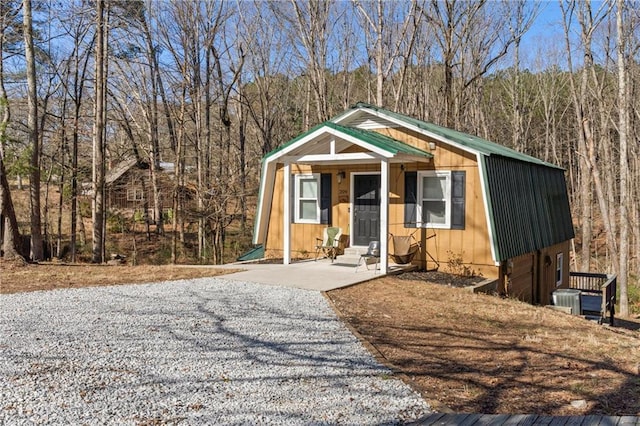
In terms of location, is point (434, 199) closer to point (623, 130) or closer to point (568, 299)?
point (568, 299)

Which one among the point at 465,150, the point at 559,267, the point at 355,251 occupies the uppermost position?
the point at 465,150

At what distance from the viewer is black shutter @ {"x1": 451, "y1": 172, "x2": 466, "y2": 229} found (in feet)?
35.1

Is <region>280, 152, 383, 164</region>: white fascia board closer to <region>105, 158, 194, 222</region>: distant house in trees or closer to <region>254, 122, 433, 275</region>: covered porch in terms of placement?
<region>254, 122, 433, 275</region>: covered porch

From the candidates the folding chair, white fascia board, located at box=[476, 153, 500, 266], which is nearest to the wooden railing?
white fascia board, located at box=[476, 153, 500, 266]

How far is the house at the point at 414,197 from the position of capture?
10.4 m

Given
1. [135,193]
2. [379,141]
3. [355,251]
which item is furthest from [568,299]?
[135,193]

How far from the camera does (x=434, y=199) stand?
11.1 metres

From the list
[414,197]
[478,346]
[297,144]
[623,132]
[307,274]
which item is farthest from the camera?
[623,132]

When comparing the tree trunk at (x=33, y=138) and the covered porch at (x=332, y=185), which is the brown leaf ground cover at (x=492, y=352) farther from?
the tree trunk at (x=33, y=138)

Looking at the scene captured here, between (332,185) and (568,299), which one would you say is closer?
(568,299)

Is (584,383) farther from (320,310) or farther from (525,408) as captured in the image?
(320,310)

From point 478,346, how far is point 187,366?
10.6ft

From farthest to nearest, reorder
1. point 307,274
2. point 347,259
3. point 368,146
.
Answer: point 347,259
point 307,274
point 368,146

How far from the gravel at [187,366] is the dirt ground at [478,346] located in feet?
1.36
